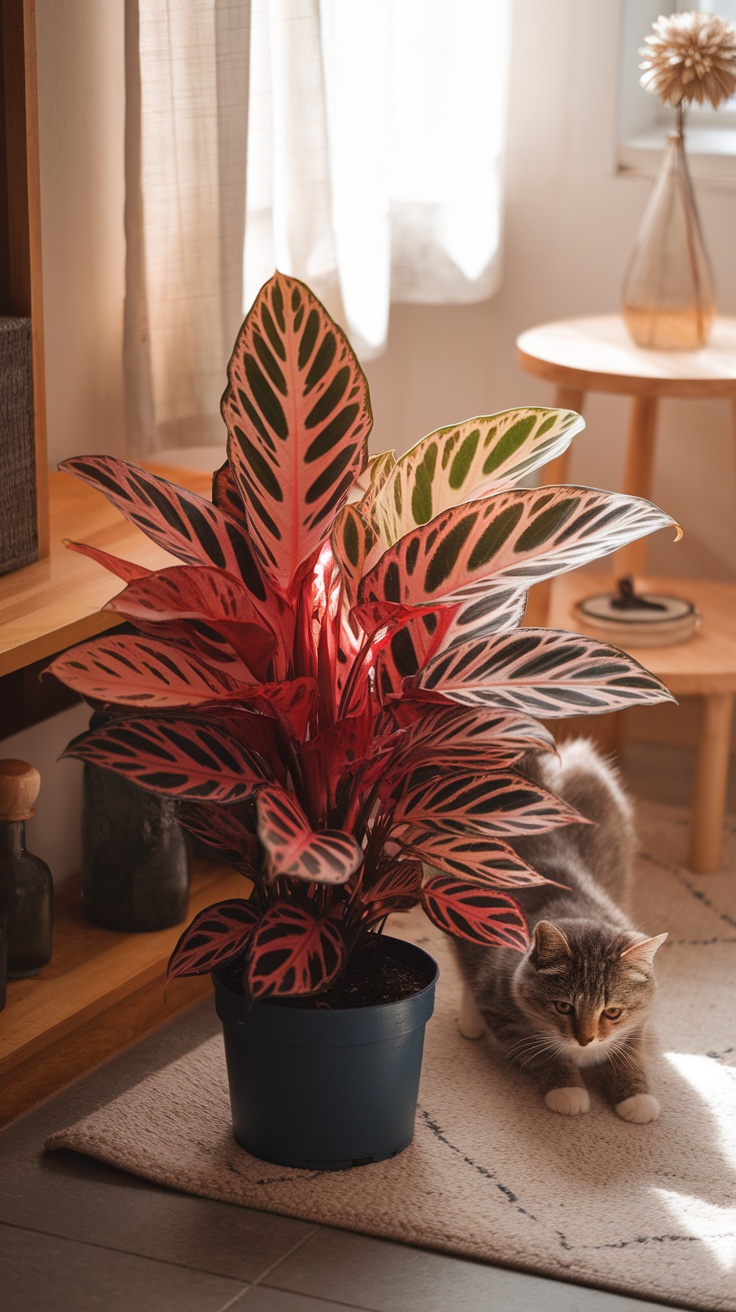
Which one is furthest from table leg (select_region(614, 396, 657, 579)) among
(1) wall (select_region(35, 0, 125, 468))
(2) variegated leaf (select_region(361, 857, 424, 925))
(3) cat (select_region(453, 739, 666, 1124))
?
(2) variegated leaf (select_region(361, 857, 424, 925))

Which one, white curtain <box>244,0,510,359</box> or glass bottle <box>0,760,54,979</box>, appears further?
white curtain <box>244,0,510,359</box>

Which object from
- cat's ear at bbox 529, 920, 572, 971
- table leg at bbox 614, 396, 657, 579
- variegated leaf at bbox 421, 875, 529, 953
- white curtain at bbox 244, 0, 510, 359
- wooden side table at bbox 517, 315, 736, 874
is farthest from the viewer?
table leg at bbox 614, 396, 657, 579

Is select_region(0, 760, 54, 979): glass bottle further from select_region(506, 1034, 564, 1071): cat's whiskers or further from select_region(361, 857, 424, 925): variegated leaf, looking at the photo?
select_region(506, 1034, 564, 1071): cat's whiskers

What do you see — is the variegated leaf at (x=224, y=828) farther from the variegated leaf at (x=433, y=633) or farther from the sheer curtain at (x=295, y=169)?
the sheer curtain at (x=295, y=169)

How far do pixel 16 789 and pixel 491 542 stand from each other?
55 centimetres

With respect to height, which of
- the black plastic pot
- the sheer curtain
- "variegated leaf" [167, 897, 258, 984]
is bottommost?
the black plastic pot

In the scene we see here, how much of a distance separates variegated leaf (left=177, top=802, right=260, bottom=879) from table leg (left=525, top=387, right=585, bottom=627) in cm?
72

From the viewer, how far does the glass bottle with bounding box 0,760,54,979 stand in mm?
1434

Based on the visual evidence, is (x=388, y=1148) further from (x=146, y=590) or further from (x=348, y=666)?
(x=146, y=590)

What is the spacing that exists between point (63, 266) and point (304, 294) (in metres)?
0.58

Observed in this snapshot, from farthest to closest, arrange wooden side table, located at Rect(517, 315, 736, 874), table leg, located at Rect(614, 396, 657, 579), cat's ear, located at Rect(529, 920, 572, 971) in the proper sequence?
table leg, located at Rect(614, 396, 657, 579) → wooden side table, located at Rect(517, 315, 736, 874) → cat's ear, located at Rect(529, 920, 572, 971)

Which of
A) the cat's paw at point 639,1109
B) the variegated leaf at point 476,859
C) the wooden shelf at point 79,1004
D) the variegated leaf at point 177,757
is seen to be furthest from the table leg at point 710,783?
the variegated leaf at point 177,757

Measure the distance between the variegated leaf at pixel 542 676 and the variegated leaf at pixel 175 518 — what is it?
0.17m

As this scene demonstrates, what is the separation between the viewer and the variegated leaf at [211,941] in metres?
1.24
